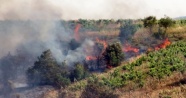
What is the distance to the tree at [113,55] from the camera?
48.0 m

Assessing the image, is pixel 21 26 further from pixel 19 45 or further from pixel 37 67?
pixel 37 67

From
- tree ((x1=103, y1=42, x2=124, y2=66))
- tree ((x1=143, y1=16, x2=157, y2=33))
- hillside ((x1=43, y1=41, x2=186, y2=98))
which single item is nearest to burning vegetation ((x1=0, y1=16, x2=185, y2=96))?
tree ((x1=103, y1=42, x2=124, y2=66))

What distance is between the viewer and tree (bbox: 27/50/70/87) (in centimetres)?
4162

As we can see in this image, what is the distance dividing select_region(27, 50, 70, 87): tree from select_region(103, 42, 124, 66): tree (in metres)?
7.98

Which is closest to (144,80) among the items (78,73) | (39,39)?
(78,73)

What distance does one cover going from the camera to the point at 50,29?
268 ft

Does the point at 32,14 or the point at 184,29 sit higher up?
the point at 32,14

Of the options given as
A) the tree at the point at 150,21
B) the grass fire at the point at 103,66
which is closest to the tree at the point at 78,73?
the grass fire at the point at 103,66

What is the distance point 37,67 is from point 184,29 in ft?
112

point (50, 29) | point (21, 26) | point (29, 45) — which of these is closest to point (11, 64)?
point (29, 45)

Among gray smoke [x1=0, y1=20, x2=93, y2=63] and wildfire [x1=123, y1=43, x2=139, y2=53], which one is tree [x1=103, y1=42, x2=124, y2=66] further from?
wildfire [x1=123, y1=43, x2=139, y2=53]

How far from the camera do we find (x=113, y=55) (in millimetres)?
48031

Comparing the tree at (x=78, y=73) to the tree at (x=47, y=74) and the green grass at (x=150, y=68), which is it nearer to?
the tree at (x=47, y=74)

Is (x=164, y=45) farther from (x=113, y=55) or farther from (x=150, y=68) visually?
(x=150, y=68)
